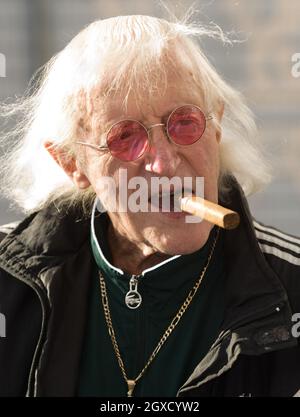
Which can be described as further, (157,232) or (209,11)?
(209,11)

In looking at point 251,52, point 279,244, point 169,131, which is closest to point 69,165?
point 169,131

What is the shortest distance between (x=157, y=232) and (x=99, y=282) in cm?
35

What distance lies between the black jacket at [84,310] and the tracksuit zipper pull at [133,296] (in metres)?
0.16

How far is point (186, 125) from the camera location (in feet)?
8.53

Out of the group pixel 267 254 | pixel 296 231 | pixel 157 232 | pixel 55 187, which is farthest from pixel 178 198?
pixel 296 231

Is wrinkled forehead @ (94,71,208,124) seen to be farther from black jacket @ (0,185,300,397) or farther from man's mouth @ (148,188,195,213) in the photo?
black jacket @ (0,185,300,397)

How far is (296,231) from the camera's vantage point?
20.6 feet

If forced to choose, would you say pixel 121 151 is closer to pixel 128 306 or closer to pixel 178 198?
pixel 178 198

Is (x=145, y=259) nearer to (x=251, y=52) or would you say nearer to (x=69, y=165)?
(x=69, y=165)

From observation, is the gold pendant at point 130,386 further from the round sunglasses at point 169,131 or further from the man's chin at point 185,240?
the round sunglasses at point 169,131

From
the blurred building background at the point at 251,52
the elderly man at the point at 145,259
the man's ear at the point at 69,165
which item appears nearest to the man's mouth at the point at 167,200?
the elderly man at the point at 145,259

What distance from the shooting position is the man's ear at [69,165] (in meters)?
2.89

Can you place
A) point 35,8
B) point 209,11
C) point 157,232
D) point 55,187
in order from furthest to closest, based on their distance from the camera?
point 35,8 → point 209,11 → point 55,187 → point 157,232

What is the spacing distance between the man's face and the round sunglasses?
16mm
